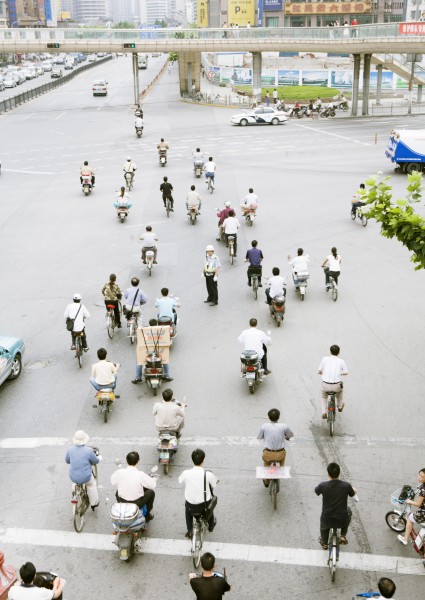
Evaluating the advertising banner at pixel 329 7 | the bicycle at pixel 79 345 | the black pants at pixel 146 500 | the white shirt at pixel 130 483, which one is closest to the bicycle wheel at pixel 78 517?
the black pants at pixel 146 500

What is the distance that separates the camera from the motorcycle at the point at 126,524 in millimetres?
8789

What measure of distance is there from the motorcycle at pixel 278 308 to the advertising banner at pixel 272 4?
114000 mm

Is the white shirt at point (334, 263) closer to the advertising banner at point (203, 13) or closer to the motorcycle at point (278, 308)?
the motorcycle at point (278, 308)

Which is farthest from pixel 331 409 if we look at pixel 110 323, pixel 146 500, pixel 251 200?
pixel 251 200

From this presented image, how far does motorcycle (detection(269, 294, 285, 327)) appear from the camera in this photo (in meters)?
16.5

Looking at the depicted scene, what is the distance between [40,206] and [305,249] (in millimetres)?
12038

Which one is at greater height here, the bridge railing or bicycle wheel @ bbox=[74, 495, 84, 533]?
the bridge railing

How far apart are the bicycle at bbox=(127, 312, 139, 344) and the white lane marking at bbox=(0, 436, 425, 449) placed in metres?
4.18

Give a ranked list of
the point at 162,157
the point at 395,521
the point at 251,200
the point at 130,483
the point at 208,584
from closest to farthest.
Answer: the point at 208,584 → the point at 130,483 → the point at 395,521 → the point at 251,200 → the point at 162,157

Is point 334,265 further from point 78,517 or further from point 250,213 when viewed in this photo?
point 78,517

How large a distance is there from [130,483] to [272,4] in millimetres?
122495

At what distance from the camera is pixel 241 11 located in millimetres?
132250

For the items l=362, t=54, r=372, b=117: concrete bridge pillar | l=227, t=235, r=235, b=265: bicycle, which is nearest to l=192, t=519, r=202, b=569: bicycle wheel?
l=227, t=235, r=235, b=265: bicycle

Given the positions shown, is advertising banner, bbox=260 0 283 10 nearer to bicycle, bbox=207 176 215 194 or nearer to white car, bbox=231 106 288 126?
white car, bbox=231 106 288 126
